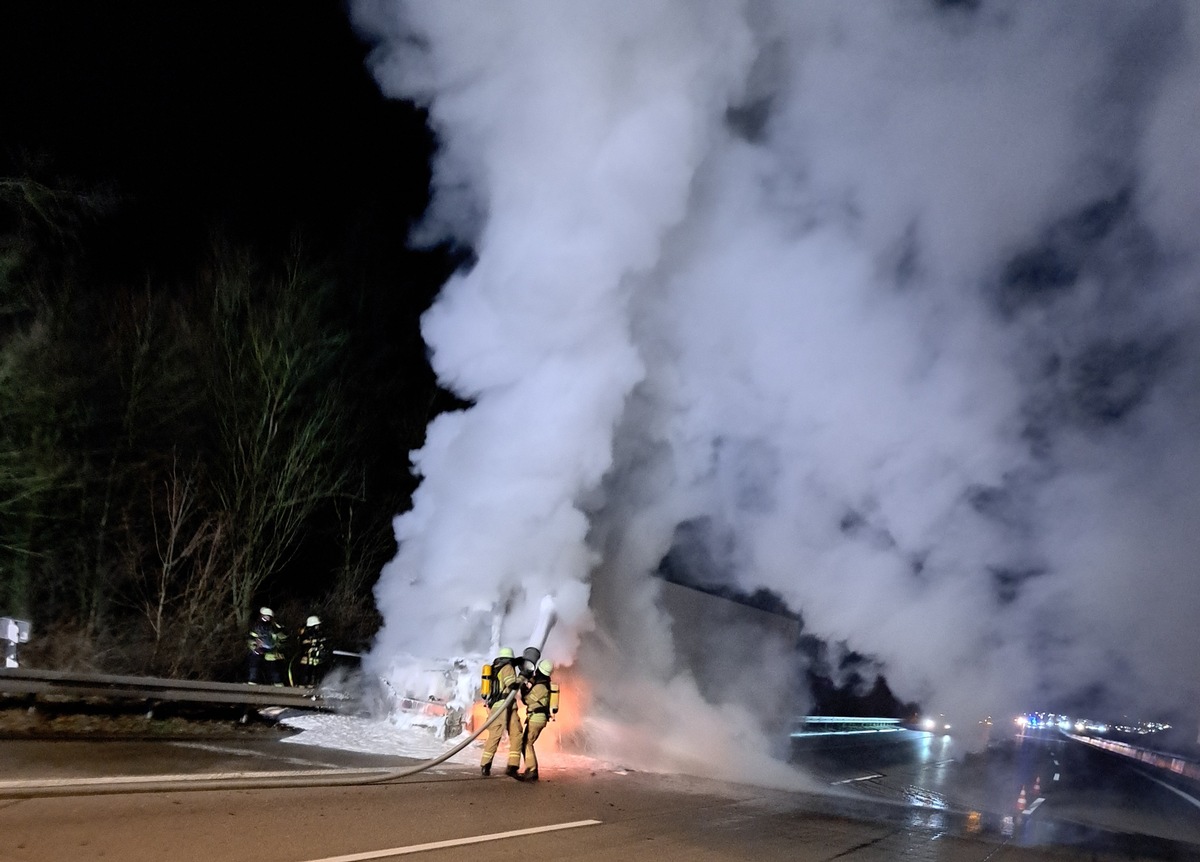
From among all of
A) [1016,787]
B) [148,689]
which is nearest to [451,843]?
[148,689]

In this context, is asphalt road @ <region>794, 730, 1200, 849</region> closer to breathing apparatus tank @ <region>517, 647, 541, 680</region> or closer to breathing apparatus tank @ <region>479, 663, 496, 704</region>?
breathing apparatus tank @ <region>517, 647, 541, 680</region>

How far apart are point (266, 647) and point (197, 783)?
7.66 metres

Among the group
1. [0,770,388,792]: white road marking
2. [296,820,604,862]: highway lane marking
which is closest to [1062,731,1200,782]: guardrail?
[296,820,604,862]: highway lane marking

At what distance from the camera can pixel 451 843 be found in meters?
6.33

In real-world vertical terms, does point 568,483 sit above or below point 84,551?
above

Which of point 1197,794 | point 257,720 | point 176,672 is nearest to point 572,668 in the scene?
point 257,720

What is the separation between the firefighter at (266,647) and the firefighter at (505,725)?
228 inches

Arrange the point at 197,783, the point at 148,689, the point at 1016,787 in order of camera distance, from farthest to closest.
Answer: the point at 1016,787
the point at 148,689
the point at 197,783

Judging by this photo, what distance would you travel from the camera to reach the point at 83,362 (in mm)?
15352

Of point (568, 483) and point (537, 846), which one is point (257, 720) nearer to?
point (568, 483)

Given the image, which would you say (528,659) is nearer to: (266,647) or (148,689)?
(148,689)

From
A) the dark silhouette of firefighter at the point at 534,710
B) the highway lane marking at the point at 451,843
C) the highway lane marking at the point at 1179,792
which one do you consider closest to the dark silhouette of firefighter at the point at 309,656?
the dark silhouette of firefighter at the point at 534,710

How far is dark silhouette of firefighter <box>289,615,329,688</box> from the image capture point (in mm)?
15016

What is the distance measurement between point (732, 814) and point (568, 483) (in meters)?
5.66
